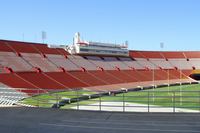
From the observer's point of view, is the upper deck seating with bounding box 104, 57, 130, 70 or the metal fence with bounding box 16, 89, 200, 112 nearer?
the metal fence with bounding box 16, 89, 200, 112

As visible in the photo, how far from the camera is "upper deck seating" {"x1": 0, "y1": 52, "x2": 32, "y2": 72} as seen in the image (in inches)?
1969

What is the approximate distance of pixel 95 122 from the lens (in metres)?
13.3

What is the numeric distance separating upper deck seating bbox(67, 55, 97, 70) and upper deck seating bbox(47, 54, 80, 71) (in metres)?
1.66

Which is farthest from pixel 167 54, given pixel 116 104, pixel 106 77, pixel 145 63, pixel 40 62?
pixel 116 104

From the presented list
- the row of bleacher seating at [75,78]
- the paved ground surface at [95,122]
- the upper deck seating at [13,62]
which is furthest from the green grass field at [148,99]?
the upper deck seating at [13,62]

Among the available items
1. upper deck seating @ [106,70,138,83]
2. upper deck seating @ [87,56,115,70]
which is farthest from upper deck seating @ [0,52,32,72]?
upper deck seating @ [87,56,115,70]

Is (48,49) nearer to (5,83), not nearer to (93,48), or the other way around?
(93,48)

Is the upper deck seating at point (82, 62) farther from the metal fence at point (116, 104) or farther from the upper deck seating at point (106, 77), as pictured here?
the metal fence at point (116, 104)

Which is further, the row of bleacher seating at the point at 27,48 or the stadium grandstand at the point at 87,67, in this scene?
the row of bleacher seating at the point at 27,48

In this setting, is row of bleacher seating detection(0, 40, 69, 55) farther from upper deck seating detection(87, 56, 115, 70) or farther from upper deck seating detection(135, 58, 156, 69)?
upper deck seating detection(135, 58, 156, 69)

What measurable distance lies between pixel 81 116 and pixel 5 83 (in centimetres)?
2981

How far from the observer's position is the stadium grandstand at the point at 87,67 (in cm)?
4944

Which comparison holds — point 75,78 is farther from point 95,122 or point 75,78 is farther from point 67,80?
point 95,122

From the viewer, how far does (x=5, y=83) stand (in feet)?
140
